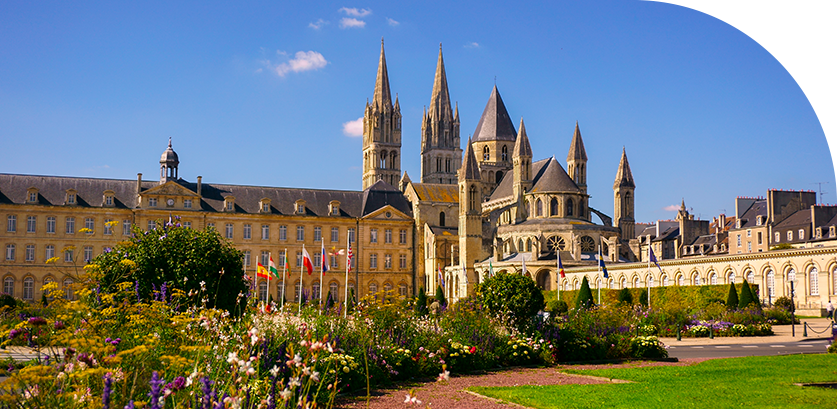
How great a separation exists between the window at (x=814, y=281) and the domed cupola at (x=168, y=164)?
48489 mm

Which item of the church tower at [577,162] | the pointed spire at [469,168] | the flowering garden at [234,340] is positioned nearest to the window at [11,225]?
the pointed spire at [469,168]

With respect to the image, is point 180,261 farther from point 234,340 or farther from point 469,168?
point 469,168

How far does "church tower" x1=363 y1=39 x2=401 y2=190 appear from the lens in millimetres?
92750

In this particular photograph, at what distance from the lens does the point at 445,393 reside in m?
12.1

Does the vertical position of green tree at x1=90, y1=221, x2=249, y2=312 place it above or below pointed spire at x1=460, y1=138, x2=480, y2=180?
below

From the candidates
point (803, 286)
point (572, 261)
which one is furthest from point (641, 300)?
point (572, 261)

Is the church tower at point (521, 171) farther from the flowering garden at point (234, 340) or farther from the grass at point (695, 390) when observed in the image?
the grass at point (695, 390)

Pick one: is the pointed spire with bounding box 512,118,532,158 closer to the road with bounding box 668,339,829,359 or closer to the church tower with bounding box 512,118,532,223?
the church tower with bounding box 512,118,532,223

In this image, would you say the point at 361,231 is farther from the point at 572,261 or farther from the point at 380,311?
the point at 380,311

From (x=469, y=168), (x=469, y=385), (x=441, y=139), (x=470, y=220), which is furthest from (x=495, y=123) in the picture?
(x=469, y=385)

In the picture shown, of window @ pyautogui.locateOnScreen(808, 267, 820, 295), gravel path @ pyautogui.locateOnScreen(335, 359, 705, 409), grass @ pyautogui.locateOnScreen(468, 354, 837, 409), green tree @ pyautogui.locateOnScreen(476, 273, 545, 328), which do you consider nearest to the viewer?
grass @ pyautogui.locateOnScreen(468, 354, 837, 409)

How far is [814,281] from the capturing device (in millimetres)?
39312

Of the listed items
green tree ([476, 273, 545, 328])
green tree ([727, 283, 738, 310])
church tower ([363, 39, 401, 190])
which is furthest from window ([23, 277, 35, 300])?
green tree ([727, 283, 738, 310])

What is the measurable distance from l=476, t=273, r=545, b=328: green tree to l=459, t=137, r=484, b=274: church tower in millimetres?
45982
